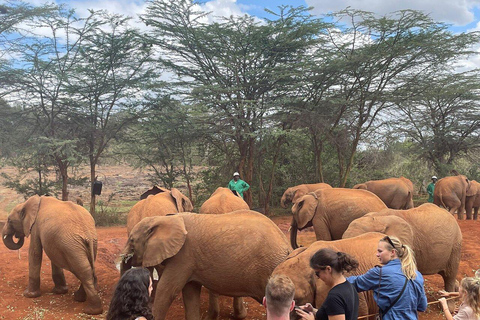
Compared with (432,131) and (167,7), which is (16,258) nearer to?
(167,7)

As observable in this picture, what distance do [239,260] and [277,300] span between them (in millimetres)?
2409

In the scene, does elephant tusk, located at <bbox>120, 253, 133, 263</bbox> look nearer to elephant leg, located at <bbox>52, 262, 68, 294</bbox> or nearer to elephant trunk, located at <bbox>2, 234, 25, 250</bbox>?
elephant leg, located at <bbox>52, 262, 68, 294</bbox>

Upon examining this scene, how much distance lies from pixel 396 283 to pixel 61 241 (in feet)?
17.8

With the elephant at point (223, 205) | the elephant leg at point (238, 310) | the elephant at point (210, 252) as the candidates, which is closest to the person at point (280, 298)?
the elephant at point (210, 252)

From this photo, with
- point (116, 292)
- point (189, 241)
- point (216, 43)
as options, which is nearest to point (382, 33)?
point (216, 43)

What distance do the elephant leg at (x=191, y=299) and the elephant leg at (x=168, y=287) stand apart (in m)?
0.29

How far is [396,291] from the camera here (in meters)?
3.24

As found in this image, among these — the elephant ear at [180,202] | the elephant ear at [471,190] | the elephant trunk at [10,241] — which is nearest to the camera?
the elephant trunk at [10,241]

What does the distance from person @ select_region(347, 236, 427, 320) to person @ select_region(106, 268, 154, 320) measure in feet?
6.10

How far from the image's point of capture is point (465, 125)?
21922 millimetres

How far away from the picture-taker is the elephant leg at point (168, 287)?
5.24 meters

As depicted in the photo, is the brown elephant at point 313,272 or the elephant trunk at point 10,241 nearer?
the brown elephant at point 313,272

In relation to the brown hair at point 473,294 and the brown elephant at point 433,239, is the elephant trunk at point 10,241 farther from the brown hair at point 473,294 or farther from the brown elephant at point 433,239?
the brown hair at point 473,294

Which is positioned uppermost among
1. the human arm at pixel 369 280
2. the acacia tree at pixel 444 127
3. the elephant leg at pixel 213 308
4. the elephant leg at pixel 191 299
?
the acacia tree at pixel 444 127
